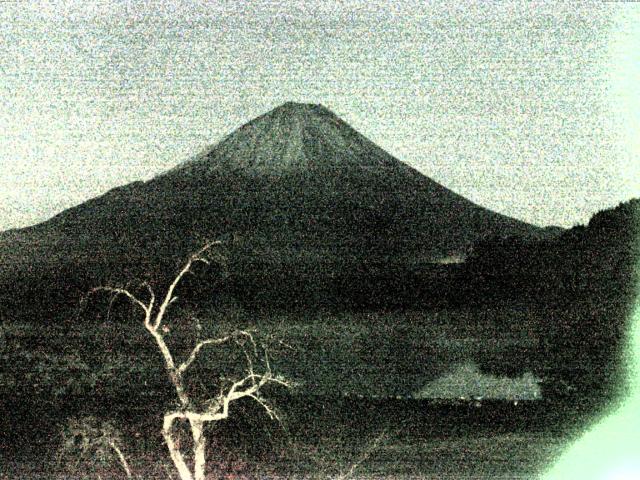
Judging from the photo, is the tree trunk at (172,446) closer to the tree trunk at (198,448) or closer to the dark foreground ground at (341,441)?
the tree trunk at (198,448)

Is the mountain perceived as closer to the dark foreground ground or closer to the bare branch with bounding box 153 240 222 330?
the dark foreground ground

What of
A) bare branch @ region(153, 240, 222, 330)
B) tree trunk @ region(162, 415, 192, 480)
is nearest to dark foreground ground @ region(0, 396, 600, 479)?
tree trunk @ region(162, 415, 192, 480)

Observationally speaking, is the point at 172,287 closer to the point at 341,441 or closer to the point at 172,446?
the point at 172,446

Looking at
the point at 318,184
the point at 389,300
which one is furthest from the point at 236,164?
the point at 389,300

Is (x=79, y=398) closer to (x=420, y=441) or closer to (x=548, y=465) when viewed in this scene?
(x=420, y=441)

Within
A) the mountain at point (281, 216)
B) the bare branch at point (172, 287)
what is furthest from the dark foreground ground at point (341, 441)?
the mountain at point (281, 216)

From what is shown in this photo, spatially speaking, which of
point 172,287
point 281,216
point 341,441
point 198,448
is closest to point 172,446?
point 198,448
